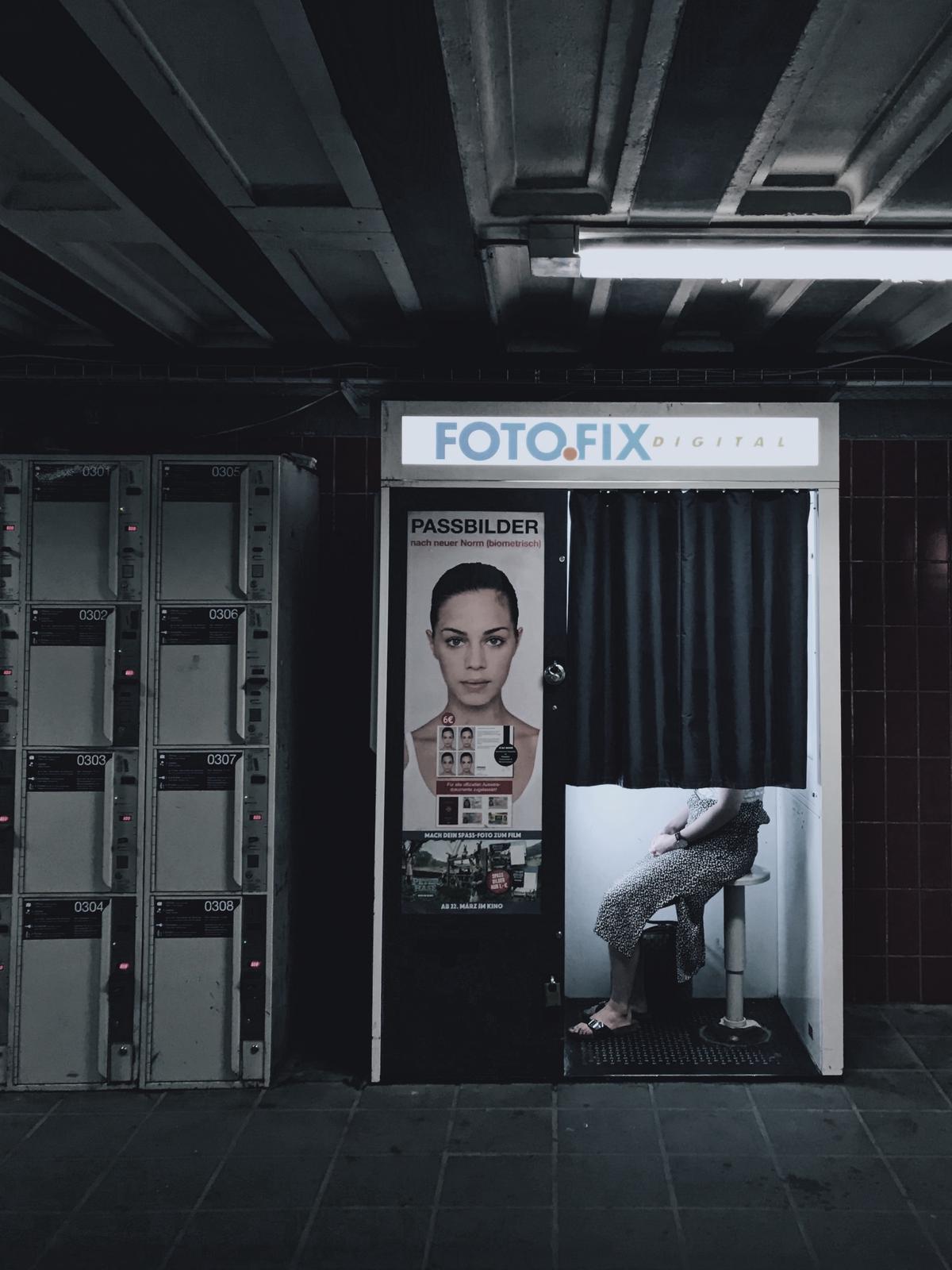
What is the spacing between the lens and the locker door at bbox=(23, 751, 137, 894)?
407 cm

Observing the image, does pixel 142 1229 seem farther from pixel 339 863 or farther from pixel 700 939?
pixel 700 939

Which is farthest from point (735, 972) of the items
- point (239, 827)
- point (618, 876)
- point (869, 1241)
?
point (239, 827)

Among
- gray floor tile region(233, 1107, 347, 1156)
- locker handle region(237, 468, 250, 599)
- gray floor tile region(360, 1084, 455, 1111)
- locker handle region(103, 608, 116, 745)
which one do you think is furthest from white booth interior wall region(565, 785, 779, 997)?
locker handle region(103, 608, 116, 745)

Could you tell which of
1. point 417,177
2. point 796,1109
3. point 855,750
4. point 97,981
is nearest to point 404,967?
point 97,981

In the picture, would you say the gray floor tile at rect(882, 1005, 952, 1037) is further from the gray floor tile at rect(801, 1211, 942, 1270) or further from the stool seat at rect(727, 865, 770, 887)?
the gray floor tile at rect(801, 1211, 942, 1270)

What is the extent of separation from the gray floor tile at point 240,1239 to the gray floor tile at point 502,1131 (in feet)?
2.33

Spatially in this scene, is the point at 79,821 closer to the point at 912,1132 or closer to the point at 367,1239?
the point at 367,1239

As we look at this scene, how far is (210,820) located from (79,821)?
22.6 inches

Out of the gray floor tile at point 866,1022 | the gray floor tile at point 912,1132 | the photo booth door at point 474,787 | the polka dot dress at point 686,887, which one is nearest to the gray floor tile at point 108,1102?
the photo booth door at point 474,787

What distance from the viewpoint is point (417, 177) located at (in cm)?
297

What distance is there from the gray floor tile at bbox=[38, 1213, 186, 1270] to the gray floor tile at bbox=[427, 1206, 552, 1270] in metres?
0.90

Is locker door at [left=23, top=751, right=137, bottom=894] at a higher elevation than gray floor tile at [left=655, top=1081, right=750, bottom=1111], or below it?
higher

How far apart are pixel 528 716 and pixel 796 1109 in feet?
6.41

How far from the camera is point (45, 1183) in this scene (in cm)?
340
